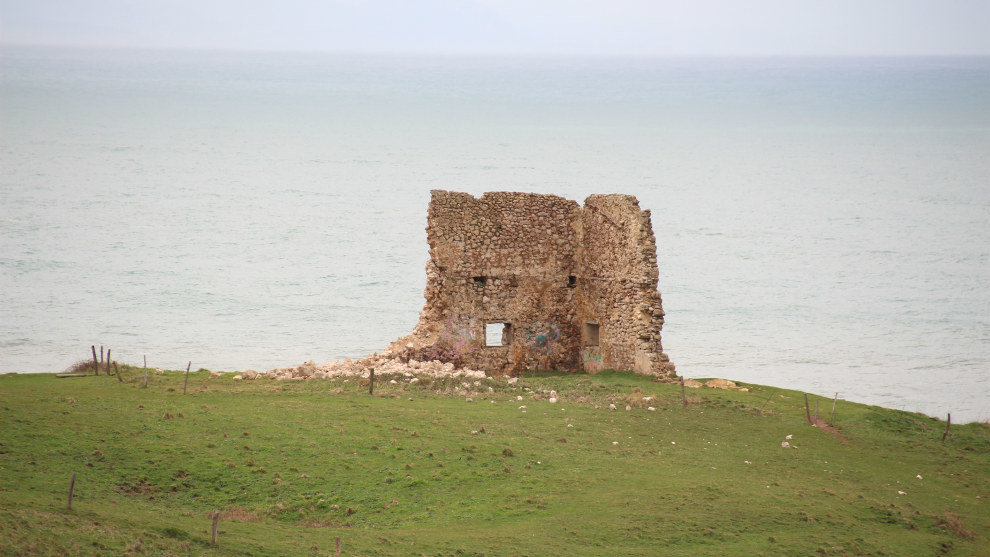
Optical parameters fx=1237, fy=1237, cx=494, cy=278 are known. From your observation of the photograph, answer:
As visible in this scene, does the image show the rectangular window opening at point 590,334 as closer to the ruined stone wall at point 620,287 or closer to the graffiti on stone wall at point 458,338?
the ruined stone wall at point 620,287

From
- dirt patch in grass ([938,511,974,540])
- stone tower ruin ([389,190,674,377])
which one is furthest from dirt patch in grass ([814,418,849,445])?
stone tower ruin ([389,190,674,377])

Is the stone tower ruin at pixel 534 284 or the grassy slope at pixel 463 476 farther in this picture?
the stone tower ruin at pixel 534 284

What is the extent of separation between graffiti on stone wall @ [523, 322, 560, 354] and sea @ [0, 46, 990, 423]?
22.0m

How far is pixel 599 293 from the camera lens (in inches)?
1356

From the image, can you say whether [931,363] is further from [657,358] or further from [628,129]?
[628,129]

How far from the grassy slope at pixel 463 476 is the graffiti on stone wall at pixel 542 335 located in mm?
5388

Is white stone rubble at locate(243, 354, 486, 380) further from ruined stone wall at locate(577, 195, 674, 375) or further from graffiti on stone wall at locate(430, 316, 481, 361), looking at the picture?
ruined stone wall at locate(577, 195, 674, 375)

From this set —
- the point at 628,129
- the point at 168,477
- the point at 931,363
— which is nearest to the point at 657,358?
the point at 168,477

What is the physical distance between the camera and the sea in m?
68.1

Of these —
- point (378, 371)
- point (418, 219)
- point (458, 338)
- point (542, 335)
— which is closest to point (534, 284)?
point (542, 335)

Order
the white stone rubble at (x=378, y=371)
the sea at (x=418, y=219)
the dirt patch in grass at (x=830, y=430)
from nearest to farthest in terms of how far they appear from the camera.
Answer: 1. the dirt patch in grass at (x=830, y=430)
2. the white stone rubble at (x=378, y=371)
3. the sea at (x=418, y=219)

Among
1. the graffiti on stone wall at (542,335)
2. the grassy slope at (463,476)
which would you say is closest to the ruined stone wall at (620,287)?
the graffiti on stone wall at (542,335)

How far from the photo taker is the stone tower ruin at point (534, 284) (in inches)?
1313

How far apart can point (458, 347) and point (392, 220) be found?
7516 centimetres
